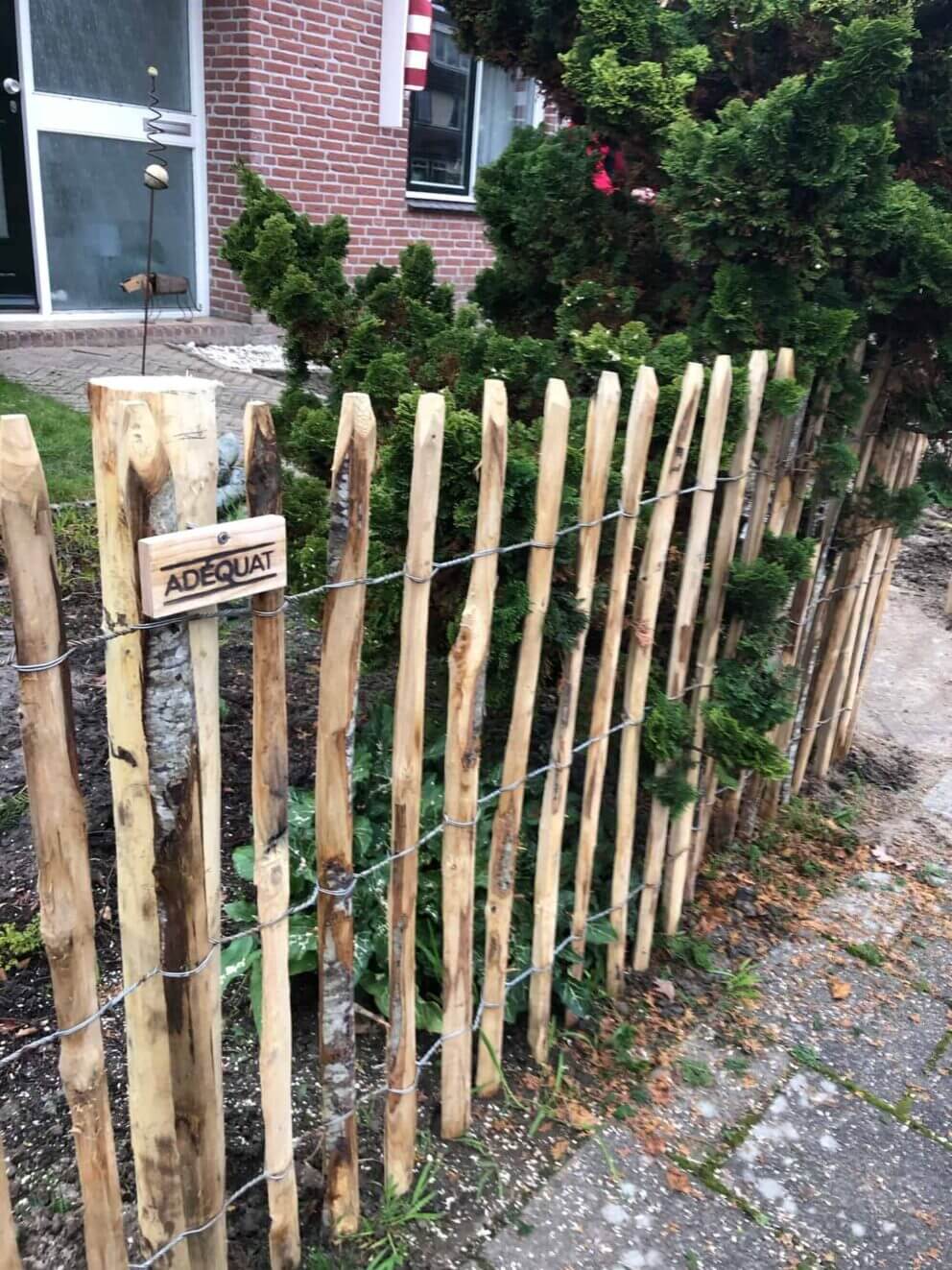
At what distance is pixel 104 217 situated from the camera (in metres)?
8.21

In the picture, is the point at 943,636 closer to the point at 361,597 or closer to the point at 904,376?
the point at 904,376

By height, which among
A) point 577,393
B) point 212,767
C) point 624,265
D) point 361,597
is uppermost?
point 624,265

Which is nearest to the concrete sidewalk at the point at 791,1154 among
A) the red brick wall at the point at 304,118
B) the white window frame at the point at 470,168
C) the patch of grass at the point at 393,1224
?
the patch of grass at the point at 393,1224

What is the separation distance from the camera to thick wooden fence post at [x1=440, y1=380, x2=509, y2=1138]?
1950 mm

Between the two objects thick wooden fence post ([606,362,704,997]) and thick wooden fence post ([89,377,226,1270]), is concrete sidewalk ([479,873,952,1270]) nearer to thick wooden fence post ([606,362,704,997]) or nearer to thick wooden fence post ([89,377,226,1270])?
thick wooden fence post ([606,362,704,997])

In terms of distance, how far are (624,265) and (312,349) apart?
1073 millimetres

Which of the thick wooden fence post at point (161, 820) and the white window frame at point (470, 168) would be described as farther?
the white window frame at point (470, 168)

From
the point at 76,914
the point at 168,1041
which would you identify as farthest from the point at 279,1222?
the point at 76,914

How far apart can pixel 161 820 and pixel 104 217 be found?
7988mm

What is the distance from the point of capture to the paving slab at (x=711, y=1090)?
252 centimetres

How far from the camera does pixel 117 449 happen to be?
1364mm

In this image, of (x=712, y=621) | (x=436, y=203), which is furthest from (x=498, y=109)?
(x=712, y=621)

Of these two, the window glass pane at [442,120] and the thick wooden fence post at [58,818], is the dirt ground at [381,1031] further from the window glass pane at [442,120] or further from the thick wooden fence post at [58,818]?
the window glass pane at [442,120]

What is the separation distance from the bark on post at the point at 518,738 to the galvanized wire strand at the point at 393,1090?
0.06 metres
